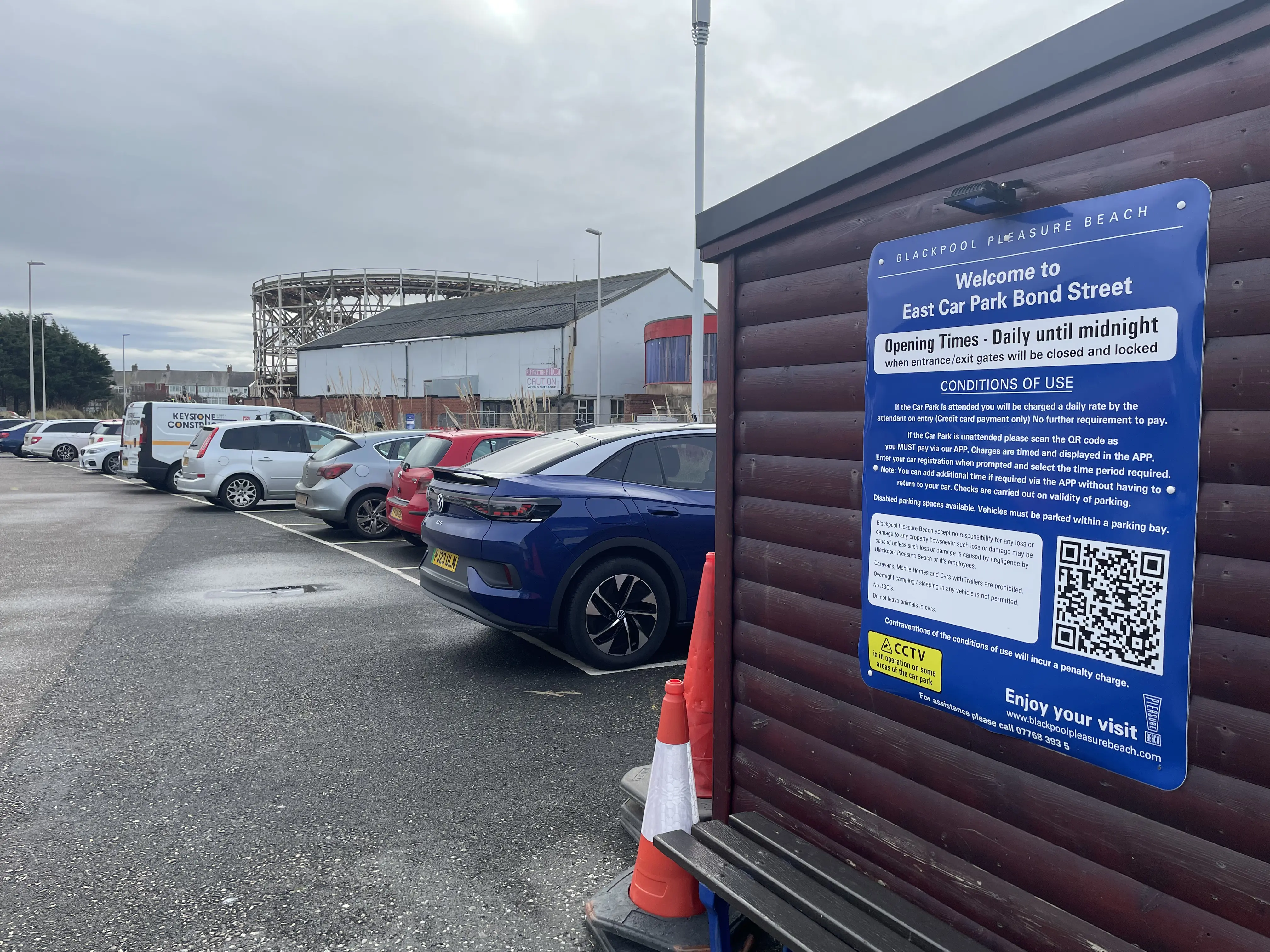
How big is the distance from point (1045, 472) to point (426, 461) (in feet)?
29.4

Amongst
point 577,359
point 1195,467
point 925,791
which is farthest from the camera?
point 577,359

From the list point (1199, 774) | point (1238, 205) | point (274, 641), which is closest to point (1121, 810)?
point (1199, 774)

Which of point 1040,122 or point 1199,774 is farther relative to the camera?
point 1040,122

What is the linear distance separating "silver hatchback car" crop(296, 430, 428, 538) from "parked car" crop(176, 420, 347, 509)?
344 cm

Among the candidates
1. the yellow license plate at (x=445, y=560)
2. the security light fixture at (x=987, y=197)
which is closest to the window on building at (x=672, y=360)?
the yellow license plate at (x=445, y=560)

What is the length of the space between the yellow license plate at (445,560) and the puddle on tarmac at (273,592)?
2895 mm

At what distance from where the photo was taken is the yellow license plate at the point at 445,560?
607 cm

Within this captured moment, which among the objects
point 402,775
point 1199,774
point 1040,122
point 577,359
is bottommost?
point 402,775

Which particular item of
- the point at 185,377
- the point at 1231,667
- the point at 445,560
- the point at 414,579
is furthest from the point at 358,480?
the point at 185,377

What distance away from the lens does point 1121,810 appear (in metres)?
1.98

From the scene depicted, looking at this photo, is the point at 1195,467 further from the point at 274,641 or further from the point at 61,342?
the point at 61,342

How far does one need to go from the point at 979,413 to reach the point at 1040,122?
0.69 meters

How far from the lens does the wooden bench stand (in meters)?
2.30

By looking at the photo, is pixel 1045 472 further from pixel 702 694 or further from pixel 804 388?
pixel 702 694
